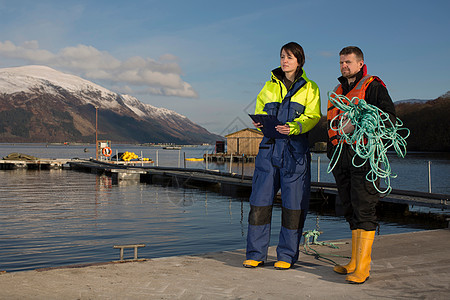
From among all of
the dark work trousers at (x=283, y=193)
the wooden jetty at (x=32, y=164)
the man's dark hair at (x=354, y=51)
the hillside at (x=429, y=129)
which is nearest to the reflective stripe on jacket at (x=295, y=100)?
the dark work trousers at (x=283, y=193)

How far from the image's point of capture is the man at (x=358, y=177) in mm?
4098

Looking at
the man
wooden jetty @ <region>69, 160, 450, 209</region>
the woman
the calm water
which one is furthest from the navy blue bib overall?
wooden jetty @ <region>69, 160, 450, 209</region>

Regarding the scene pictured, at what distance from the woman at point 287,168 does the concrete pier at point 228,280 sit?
26 centimetres

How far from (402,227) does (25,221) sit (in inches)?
492

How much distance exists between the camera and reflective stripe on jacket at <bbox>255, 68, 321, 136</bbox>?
4.64 meters

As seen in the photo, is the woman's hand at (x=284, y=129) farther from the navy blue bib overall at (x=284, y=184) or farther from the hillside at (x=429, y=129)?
the hillside at (x=429, y=129)

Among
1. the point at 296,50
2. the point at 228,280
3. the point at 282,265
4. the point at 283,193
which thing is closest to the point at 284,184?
the point at 283,193

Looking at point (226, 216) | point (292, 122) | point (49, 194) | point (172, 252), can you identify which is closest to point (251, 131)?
point (49, 194)

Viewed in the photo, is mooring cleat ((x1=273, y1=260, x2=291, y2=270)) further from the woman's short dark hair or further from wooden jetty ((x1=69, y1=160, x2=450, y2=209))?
wooden jetty ((x1=69, y1=160, x2=450, y2=209))

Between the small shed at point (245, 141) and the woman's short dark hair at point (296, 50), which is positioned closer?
the woman's short dark hair at point (296, 50)

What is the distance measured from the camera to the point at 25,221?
14.9 metres

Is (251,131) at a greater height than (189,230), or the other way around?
(251,131)

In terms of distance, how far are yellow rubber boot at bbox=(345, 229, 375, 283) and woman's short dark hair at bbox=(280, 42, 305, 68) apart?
1.95 m

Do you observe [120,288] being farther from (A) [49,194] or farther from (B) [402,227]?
(A) [49,194]
